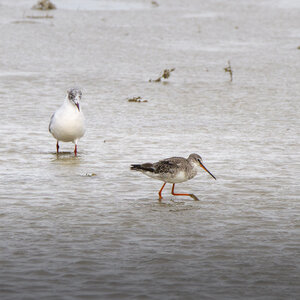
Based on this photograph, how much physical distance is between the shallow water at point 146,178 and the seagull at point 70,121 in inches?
15.1

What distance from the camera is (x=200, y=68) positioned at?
25.6m

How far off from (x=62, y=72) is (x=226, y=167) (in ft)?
41.7

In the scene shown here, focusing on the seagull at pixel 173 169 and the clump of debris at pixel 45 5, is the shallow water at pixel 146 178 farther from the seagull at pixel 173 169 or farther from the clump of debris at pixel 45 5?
the clump of debris at pixel 45 5

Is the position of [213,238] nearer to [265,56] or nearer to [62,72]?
[62,72]

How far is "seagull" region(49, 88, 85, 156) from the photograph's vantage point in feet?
44.8

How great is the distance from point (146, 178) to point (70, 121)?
241 cm

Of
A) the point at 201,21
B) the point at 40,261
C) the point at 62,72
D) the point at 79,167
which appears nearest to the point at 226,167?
the point at 79,167

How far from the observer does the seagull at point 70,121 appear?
1364 cm

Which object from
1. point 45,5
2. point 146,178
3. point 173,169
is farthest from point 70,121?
point 45,5

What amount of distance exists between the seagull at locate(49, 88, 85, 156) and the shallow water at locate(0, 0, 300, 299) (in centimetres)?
38

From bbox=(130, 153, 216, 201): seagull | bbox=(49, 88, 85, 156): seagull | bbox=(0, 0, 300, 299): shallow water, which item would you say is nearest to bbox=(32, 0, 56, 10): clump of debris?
bbox=(0, 0, 300, 299): shallow water

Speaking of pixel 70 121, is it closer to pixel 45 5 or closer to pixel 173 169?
pixel 173 169

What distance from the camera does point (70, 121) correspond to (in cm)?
1370

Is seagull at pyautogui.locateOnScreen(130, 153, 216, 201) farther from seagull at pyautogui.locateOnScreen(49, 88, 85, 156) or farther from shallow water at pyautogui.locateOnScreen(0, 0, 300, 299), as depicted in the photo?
seagull at pyautogui.locateOnScreen(49, 88, 85, 156)
